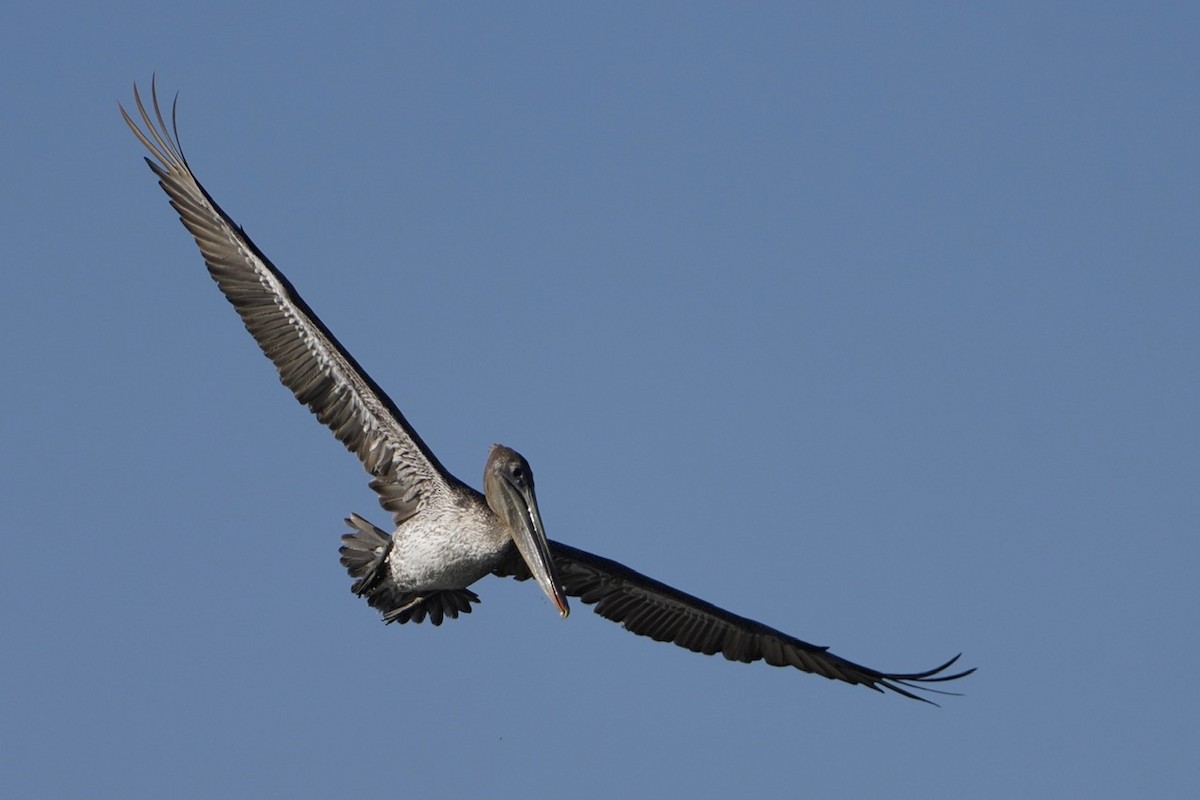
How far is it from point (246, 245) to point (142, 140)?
144 cm

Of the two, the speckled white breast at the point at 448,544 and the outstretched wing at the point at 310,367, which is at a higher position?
the outstretched wing at the point at 310,367

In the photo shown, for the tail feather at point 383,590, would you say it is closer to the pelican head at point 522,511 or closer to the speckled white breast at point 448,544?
the speckled white breast at point 448,544

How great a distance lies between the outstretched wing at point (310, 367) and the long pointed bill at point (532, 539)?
0.54 m

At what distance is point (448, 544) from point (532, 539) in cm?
71

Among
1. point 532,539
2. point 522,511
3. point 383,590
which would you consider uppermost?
point 522,511

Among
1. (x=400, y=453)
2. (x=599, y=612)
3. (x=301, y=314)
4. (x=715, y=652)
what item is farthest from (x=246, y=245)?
(x=715, y=652)

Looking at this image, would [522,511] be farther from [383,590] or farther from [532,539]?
[383,590]

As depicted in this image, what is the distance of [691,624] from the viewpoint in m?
16.4

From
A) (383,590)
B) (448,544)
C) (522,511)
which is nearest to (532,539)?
(522,511)

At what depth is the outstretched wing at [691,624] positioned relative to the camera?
15.9 meters

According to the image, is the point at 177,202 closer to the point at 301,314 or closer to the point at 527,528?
the point at 301,314

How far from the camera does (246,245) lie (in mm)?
14797

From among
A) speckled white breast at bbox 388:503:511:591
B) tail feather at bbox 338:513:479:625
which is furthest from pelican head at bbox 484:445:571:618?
tail feather at bbox 338:513:479:625

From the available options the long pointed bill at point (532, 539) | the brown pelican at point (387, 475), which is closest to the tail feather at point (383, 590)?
the brown pelican at point (387, 475)
